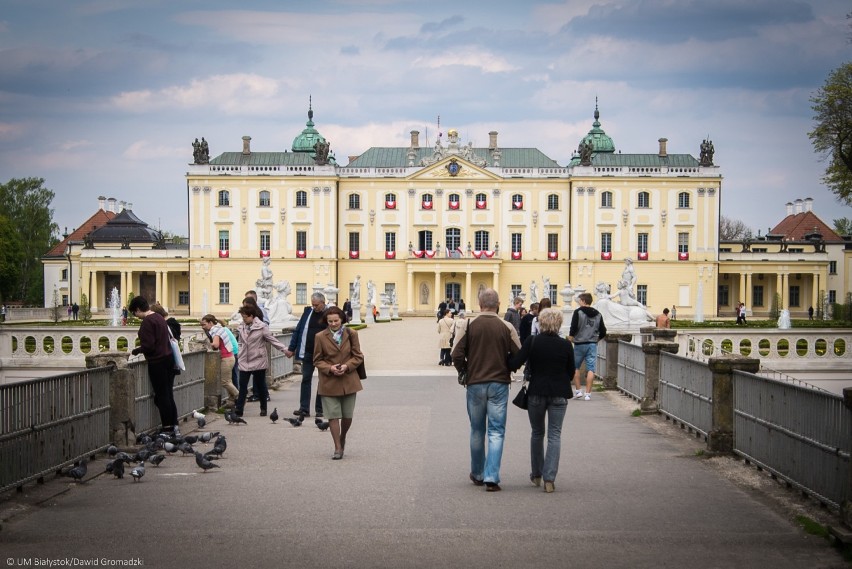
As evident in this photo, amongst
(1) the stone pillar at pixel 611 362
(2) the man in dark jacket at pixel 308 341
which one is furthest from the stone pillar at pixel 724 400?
(1) the stone pillar at pixel 611 362

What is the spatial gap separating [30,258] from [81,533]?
85.9 metres

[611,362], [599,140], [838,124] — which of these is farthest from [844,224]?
[611,362]

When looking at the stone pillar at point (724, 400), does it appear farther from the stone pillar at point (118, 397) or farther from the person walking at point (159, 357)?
the stone pillar at point (118, 397)

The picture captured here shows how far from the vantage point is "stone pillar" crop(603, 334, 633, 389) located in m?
20.0

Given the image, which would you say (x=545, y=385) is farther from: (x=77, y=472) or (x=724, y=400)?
(x=77, y=472)

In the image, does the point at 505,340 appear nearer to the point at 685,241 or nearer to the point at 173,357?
the point at 173,357

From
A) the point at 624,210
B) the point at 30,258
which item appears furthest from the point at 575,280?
the point at 30,258

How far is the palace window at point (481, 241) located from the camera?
261 ft

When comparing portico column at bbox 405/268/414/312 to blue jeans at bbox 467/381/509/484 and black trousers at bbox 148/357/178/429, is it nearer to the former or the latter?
black trousers at bbox 148/357/178/429

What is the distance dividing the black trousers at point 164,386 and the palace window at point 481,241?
67158 millimetres

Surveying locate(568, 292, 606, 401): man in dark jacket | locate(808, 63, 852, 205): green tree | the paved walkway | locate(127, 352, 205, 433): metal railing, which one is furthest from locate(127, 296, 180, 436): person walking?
locate(808, 63, 852, 205): green tree

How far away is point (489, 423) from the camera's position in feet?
32.0

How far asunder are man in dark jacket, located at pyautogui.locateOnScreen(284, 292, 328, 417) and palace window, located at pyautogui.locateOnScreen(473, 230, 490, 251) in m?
64.2

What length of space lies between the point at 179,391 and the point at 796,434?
8.51 meters
